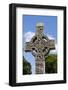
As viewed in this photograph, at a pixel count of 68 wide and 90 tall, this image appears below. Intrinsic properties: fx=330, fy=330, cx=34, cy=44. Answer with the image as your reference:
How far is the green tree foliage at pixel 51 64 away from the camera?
1280mm

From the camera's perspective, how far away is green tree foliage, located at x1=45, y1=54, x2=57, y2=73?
4.20 ft

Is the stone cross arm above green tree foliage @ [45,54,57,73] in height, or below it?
→ above

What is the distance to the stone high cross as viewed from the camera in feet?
4.11

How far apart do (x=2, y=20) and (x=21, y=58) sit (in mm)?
168

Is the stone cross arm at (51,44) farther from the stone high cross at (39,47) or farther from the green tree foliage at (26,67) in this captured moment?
the green tree foliage at (26,67)

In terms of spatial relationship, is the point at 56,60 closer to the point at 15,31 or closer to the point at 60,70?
the point at 60,70

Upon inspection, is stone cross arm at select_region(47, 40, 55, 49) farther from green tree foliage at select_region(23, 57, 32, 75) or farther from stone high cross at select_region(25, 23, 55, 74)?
green tree foliage at select_region(23, 57, 32, 75)

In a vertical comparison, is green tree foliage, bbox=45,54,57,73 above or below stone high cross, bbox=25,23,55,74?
below

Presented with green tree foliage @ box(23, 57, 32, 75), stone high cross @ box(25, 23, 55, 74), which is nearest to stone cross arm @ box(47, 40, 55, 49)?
stone high cross @ box(25, 23, 55, 74)

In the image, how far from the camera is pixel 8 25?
1259mm

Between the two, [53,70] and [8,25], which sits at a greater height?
[8,25]

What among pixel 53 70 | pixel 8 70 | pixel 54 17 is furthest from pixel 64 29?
pixel 8 70

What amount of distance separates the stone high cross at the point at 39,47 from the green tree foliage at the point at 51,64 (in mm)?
17

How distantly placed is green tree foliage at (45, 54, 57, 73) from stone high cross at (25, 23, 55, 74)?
17 mm
